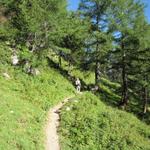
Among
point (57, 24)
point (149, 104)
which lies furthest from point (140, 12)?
point (149, 104)

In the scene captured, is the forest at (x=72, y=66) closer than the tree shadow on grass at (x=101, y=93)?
Yes

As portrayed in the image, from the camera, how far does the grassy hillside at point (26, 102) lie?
75.7 feet

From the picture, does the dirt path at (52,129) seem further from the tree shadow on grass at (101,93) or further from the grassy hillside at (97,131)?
the tree shadow on grass at (101,93)

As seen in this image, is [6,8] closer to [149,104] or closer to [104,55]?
[104,55]

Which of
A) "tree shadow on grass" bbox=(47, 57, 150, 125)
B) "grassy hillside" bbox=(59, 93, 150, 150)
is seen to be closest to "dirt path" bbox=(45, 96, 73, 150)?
"grassy hillside" bbox=(59, 93, 150, 150)

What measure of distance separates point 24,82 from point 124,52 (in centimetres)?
1423

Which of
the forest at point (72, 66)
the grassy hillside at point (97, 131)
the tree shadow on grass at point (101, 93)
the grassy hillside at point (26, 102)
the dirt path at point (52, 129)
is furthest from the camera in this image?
the tree shadow on grass at point (101, 93)

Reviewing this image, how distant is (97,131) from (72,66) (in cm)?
2463

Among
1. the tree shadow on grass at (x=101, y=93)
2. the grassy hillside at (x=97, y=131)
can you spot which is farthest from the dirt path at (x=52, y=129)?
the tree shadow on grass at (x=101, y=93)

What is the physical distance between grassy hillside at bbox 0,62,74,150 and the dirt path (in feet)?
1.65

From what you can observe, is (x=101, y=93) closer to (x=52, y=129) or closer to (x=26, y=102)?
(x=26, y=102)

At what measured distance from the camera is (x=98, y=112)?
33656 mm

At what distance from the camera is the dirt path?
2478 centimetres

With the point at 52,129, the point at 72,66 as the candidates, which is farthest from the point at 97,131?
the point at 72,66
